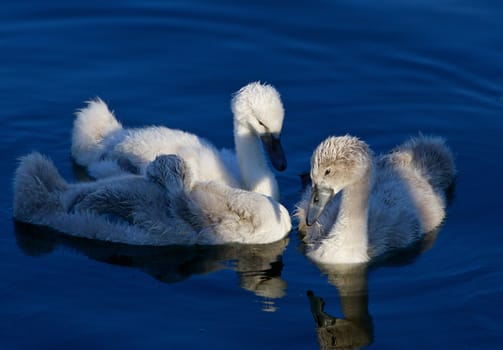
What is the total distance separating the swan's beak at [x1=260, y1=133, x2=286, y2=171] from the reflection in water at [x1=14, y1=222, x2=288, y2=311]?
0.73 metres

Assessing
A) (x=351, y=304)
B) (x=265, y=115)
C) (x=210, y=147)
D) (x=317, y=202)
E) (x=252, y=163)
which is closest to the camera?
(x=351, y=304)

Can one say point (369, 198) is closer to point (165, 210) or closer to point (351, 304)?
point (351, 304)

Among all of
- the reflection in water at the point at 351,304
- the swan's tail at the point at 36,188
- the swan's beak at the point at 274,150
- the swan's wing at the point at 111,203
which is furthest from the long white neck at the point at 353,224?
the swan's tail at the point at 36,188

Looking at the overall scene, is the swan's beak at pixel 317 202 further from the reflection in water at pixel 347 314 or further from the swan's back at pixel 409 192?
the swan's back at pixel 409 192

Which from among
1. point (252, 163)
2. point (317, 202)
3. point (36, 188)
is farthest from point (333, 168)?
point (36, 188)

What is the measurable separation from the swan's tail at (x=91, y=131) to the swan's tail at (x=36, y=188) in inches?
48.3

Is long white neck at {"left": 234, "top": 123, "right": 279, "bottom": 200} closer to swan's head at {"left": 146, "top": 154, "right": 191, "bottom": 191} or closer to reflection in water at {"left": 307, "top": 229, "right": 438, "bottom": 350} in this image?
swan's head at {"left": 146, "top": 154, "right": 191, "bottom": 191}

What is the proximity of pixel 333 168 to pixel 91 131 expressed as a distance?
348 cm

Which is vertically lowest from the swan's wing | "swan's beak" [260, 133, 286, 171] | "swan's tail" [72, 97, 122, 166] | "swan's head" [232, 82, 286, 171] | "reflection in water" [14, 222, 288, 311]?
"reflection in water" [14, 222, 288, 311]

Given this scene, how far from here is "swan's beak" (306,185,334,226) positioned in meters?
10.2

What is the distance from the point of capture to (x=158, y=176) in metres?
10.9

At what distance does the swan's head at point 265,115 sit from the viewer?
37.2ft

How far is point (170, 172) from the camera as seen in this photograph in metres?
10.8

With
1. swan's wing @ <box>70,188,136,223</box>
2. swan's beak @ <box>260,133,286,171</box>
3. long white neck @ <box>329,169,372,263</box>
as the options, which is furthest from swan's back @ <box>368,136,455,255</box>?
swan's wing @ <box>70,188,136,223</box>
